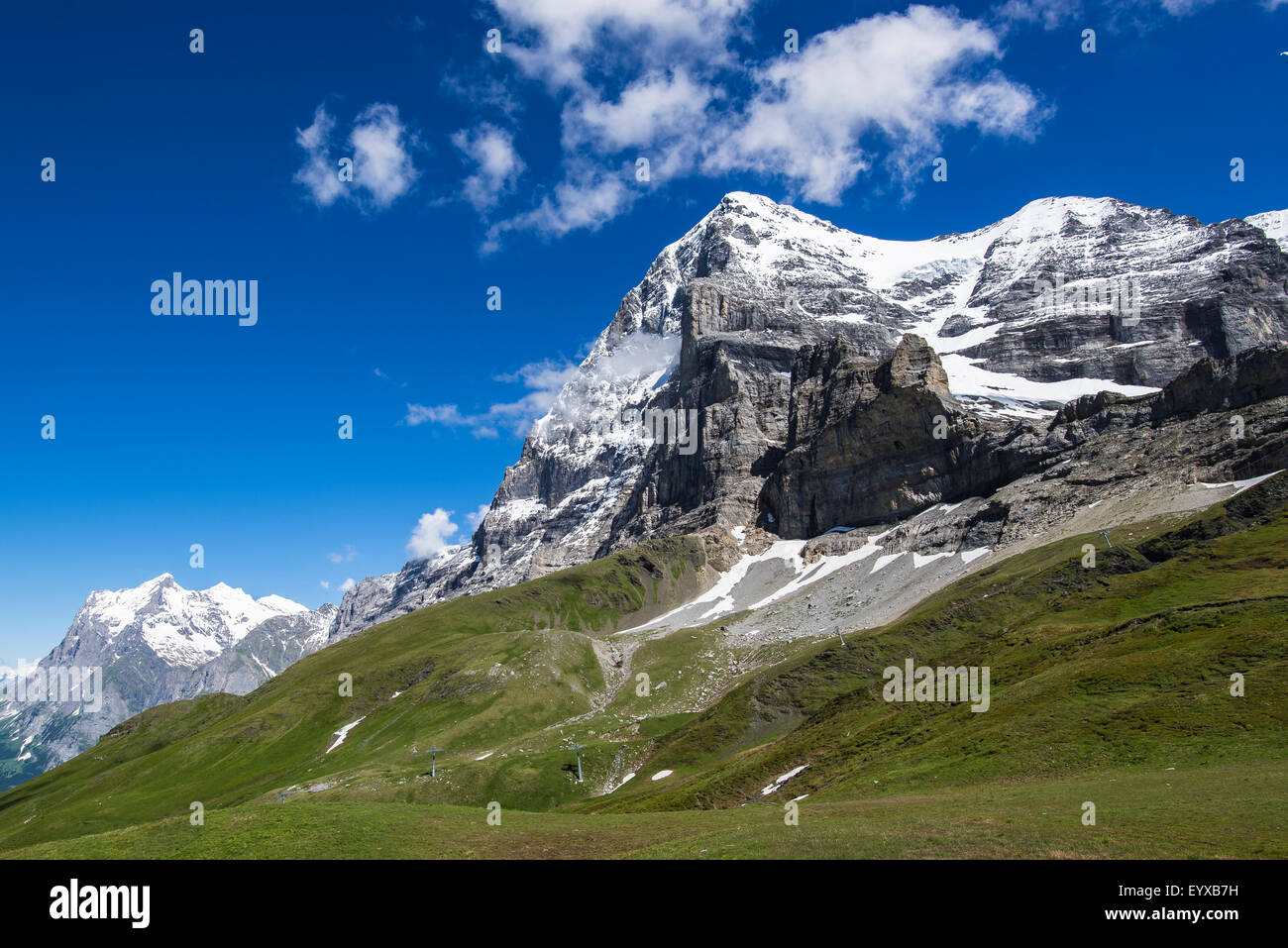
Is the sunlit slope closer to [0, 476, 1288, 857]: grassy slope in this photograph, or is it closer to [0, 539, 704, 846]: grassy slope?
[0, 476, 1288, 857]: grassy slope

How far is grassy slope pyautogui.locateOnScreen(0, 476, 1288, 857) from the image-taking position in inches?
1219

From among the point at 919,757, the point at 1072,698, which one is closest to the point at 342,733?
the point at 919,757

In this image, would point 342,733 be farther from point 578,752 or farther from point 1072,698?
point 1072,698

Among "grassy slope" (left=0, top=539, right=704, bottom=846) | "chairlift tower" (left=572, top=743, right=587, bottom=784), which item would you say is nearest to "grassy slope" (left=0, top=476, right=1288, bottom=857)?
"grassy slope" (left=0, top=539, right=704, bottom=846)

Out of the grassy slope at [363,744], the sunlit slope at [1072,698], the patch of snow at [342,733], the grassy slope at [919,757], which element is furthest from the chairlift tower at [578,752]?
the patch of snow at [342,733]

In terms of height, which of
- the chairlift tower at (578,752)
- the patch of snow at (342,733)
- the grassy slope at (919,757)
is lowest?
the patch of snow at (342,733)

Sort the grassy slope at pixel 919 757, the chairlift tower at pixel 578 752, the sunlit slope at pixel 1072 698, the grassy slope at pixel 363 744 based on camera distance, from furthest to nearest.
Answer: the grassy slope at pixel 363 744, the chairlift tower at pixel 578 752, the sunlit slope at pixel 1072 698, the grassy slope at pixel 919 757

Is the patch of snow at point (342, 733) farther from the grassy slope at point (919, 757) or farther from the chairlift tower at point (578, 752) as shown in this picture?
the chairlift tower at point (578, 752)

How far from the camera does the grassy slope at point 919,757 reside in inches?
1219

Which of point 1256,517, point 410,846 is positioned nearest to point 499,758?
point 410,846

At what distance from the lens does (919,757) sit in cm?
5438

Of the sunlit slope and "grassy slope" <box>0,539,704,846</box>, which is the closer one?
the sunlit slope
